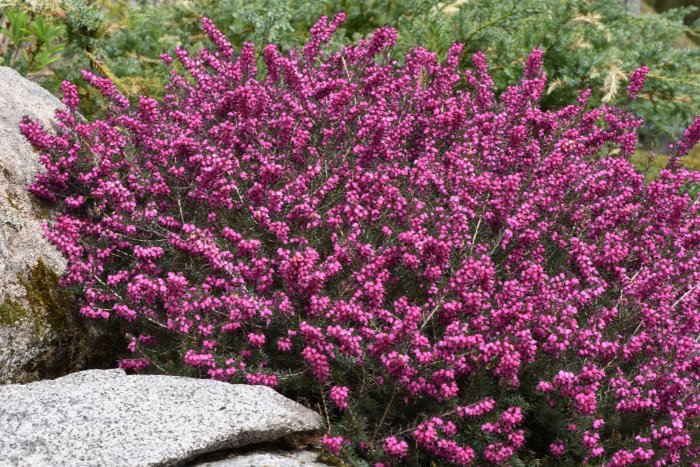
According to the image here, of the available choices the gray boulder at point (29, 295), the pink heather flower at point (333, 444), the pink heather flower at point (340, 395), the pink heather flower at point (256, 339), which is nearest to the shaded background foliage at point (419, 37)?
the gray boulder at point (29, 295)

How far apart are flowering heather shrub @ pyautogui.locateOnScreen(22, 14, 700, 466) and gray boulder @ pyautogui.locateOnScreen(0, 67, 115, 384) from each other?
0.12 meters

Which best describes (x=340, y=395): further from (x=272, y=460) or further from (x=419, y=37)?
(x=419, y=37)

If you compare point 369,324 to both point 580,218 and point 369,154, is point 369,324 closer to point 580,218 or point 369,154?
point 369,154

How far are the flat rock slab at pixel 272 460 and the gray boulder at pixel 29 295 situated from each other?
1394 mm

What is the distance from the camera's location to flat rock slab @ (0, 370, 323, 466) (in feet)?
10.0

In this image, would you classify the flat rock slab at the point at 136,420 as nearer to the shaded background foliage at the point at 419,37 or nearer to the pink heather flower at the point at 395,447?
the pink heather flower at the point at 395,447

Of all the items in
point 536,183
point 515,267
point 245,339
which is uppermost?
point 536,183

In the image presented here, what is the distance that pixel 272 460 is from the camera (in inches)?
128

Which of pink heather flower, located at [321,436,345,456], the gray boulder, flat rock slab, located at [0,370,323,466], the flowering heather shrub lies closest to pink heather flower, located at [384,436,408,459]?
the flowering heather shrub

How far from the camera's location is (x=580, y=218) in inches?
171

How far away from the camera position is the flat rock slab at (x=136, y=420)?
10.0ft

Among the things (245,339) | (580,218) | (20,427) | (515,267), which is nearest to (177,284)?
(245,339)

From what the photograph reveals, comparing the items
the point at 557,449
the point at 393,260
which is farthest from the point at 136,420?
the point at 557,449

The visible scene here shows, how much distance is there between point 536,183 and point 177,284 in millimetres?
2137
